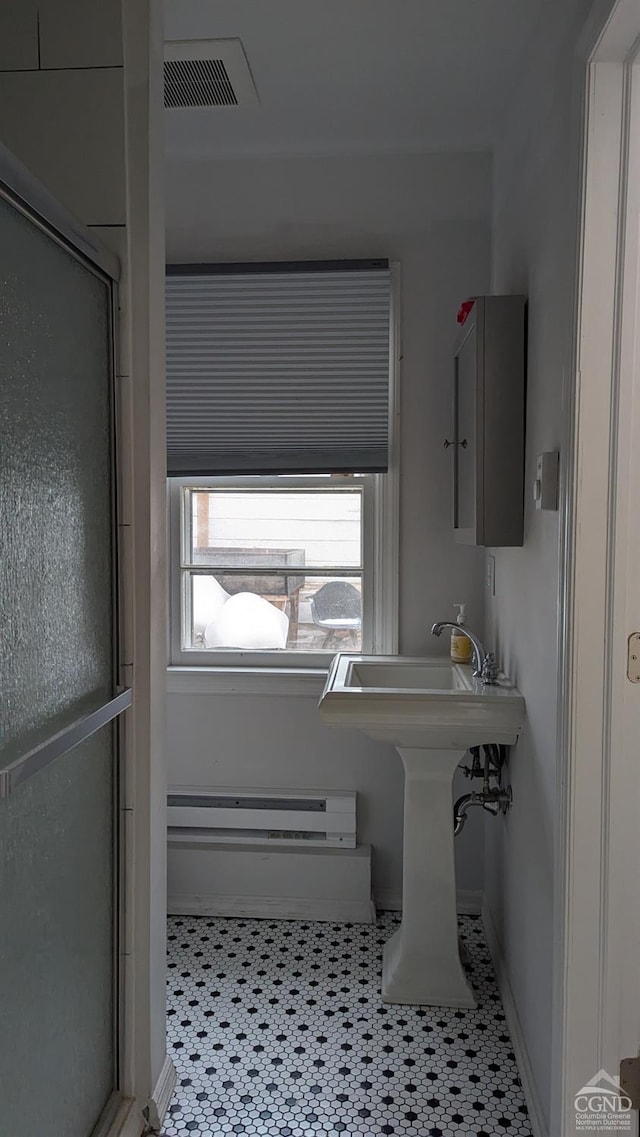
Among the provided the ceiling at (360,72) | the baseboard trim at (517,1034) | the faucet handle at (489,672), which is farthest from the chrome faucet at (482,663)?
the ceiling at (360,72)

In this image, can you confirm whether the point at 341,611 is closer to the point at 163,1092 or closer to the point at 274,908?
the point at 274,908

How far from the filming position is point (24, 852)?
1.07 meters

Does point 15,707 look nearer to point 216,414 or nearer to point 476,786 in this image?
point 216,414

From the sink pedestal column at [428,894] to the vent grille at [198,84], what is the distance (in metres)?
1.87

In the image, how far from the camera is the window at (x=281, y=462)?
2.43 meters

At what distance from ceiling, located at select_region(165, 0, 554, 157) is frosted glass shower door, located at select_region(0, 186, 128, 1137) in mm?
924

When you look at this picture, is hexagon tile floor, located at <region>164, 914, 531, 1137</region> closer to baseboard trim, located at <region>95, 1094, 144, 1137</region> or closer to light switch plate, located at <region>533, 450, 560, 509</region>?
baseboard trim, located at <region>95, 1094, 144, 1137</region>

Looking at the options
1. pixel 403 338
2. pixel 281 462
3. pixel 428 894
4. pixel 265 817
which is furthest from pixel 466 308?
pixel 265 817

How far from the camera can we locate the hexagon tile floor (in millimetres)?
1594

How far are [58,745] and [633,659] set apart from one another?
985 mm

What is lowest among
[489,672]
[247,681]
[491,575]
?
[247,681]

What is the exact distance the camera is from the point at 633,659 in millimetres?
1321

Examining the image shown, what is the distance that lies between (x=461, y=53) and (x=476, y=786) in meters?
2.15

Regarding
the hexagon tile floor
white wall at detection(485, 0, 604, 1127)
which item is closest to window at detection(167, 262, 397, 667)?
white wall at detection(485, 0, 604, 1127)
